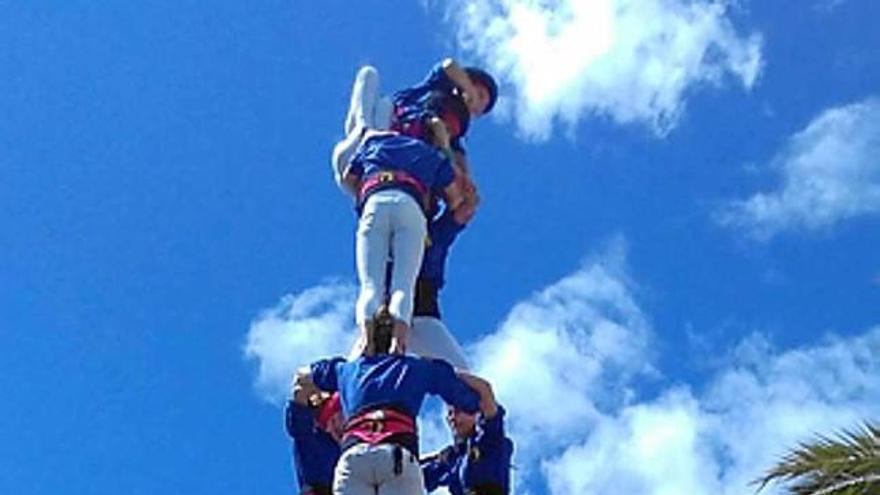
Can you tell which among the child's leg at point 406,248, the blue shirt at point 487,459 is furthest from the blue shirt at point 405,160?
the blue shirt at point 487,459

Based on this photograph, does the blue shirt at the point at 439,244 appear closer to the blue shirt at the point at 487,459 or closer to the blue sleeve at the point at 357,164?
the blue sleeve at the point at 357,164

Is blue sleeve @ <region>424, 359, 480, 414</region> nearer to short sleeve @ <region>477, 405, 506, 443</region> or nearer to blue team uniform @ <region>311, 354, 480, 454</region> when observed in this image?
blue team uniform @ <region>311, 354, 480, 454</region>

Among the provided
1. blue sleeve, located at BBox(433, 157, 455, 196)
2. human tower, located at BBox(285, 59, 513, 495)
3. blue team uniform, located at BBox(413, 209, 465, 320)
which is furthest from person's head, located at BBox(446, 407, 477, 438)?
blue sleeve, located at BBox(433, 157, 455, 196)

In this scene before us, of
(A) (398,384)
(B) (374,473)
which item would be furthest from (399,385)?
(B) (374,473)

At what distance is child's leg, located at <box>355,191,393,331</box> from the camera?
814 cm

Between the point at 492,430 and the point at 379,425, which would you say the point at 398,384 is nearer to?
the point at 379,425

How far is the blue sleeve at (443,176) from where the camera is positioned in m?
8.74

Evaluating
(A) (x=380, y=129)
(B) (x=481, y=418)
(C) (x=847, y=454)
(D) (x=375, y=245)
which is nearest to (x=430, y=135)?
(A) (x=380, y=129)

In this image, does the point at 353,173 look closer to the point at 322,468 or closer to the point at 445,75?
the point at 445,75

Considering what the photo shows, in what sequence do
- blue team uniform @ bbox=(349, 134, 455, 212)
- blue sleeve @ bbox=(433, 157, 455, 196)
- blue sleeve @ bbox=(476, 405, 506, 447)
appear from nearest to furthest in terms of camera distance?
blue sleeve @ bbox=(476, 405, 506, 447) → blue team uniform @ bbox=(349, 134, 455, 212) → blue sleeve @ bbox=(433, 157, 455, 196)

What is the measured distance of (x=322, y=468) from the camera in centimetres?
820

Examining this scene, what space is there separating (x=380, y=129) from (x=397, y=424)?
2039 millimetres

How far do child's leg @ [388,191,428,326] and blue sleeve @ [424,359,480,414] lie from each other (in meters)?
0.41

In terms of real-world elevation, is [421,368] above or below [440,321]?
below
